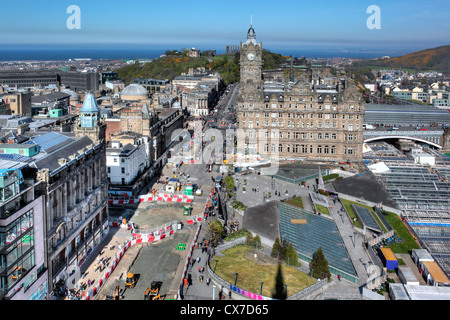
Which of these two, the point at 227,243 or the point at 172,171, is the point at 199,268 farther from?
the point at 172,171

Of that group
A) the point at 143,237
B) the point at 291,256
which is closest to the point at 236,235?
the point at 291,256

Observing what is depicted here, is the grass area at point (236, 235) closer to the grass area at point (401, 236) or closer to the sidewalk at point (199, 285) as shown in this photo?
the sidewalk at point (199, 285)

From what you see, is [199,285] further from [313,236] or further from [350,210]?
[350,210]

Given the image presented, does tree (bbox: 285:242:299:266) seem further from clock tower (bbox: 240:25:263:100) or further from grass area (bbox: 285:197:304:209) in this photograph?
clock tower (bbox: 240:25:263:100)

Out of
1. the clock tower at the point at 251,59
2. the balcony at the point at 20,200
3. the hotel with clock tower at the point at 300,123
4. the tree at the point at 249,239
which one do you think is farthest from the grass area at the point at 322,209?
the clock tower at the point at 251,59

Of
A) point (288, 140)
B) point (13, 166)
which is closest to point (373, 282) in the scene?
point (13, 166)

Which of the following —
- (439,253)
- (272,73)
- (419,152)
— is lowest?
(439,253)
